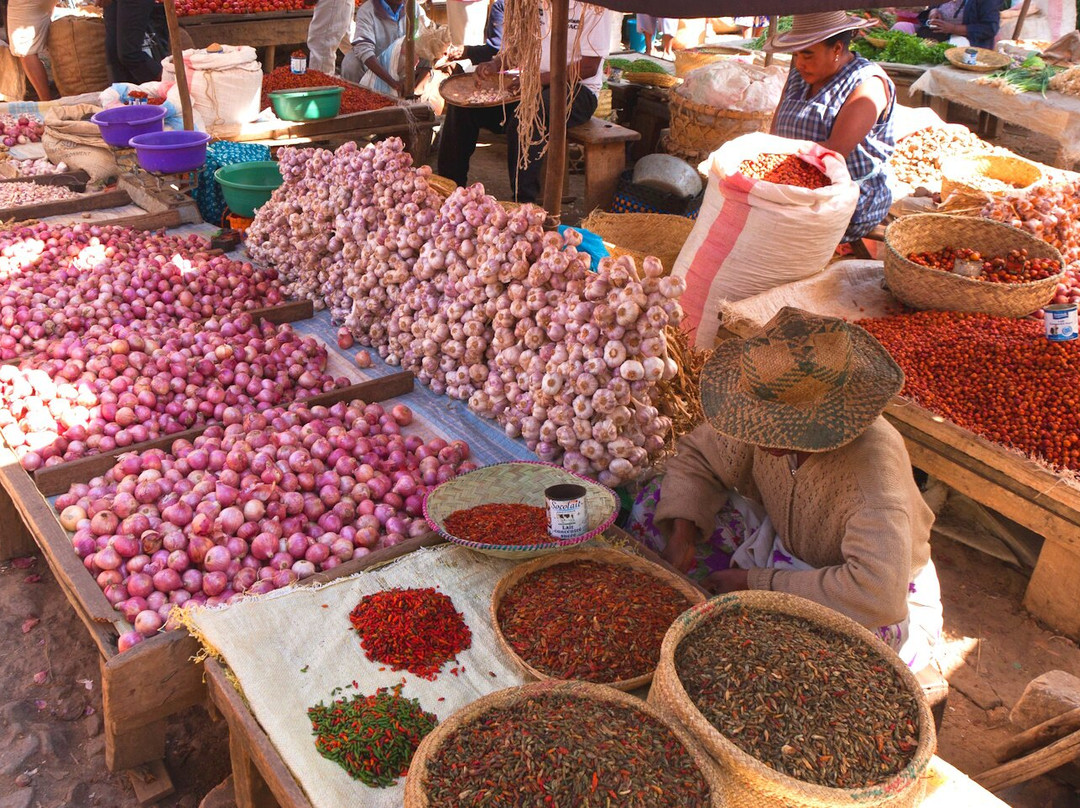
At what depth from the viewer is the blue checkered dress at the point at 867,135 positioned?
3934mm

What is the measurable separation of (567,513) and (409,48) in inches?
206

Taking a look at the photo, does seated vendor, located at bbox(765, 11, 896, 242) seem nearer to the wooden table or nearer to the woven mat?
the woven mat

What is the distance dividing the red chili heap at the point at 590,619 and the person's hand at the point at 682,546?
1.08 feet

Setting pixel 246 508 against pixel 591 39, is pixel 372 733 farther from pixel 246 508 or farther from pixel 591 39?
pixel 591 39

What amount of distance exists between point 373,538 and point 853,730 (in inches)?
53.0

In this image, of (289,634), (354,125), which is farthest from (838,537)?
(354,125)

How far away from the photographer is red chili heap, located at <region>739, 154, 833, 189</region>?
11.6 feet

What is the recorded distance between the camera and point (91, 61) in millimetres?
8461

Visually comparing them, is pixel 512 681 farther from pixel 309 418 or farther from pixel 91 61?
pixel 91 61

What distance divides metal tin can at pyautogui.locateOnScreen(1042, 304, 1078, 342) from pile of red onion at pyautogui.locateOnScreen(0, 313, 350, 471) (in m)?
2.61

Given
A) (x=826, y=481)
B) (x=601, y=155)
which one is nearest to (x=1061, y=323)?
(x=826, y=481)

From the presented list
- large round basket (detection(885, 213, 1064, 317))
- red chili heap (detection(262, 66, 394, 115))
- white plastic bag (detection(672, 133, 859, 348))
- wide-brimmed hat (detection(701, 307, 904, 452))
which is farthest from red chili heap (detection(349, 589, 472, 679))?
red chili heap (detection(262, 66, 394, 115))

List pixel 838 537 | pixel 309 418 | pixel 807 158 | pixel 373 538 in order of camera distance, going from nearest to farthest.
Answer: pixel 838 537, pixel 373 538, pixel 309 418, pixel 807 158

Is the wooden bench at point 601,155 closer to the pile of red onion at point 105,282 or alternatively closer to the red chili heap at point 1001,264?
the red chili heap at point 1001,264
